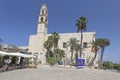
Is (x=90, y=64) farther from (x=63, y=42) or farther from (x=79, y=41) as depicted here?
(x=63, y=42)

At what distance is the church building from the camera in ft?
154

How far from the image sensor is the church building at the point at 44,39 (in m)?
47.0

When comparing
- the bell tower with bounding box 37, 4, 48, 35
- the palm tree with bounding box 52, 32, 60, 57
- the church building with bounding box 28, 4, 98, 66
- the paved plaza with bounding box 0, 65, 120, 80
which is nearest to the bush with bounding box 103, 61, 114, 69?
the church building with bounding box 28, 4, 98, 66

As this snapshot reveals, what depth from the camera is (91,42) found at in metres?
45.9

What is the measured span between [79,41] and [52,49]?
8334 mm

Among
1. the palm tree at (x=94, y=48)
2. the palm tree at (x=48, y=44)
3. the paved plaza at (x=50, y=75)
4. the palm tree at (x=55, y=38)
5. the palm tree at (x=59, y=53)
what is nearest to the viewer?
the paved plaza at (x=50, y=75)

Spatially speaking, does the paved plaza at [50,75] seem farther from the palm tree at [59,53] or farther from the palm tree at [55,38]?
the palm tree at [55,38]

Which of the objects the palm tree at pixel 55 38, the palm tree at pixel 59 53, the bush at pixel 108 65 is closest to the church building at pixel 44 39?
the palm tree at pixel 55 38

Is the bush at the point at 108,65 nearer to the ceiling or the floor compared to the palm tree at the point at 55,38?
nearer to the floor

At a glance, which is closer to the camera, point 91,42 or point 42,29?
point 91,42

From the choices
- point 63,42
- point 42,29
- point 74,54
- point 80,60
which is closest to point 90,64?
point 74,54

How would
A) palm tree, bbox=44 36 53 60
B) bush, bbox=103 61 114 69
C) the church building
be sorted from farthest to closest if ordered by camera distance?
palm tree, bbox=44 36 53 60 < the church building < bush, bbox=103 61 114 69

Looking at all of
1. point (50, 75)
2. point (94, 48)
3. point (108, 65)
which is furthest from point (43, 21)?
point (50, 75)

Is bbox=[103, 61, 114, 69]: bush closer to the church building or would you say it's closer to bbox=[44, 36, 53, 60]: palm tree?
the church building
